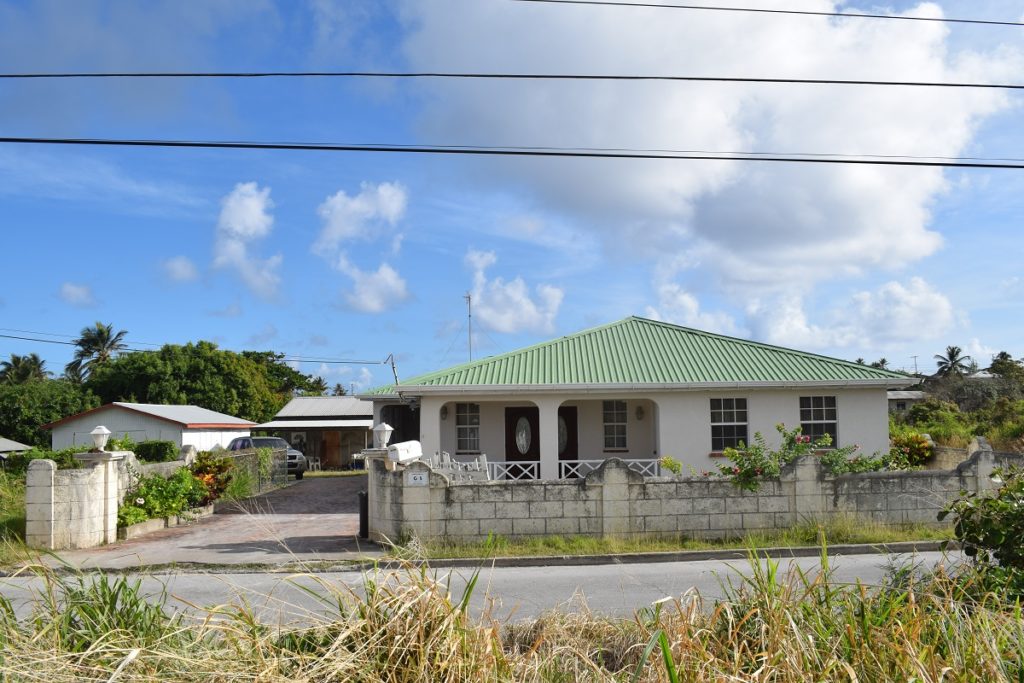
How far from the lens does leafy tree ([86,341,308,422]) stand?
51094mm

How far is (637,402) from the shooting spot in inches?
900

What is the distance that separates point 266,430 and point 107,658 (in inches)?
1646

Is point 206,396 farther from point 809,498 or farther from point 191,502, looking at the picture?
point 809,498

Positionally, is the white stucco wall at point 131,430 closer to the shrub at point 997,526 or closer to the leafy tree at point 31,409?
the leafy tree at point 31,409

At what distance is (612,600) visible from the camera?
955cm

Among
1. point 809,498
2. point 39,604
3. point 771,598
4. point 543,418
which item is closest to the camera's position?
point 771,598

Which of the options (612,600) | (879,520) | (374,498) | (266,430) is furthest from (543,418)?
(266,430)

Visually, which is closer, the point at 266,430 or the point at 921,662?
the point at 921,662

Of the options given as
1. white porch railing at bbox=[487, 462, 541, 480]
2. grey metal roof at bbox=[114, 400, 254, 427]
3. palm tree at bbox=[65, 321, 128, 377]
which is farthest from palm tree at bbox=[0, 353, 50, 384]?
white porch railing at bbox=[487, 462, 541, 480]

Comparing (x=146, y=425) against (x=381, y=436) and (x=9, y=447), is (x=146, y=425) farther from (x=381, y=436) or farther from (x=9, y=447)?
(x=381, y=436)

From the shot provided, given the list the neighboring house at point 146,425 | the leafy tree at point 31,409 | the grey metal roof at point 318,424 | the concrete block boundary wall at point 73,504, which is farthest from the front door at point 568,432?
the leafy tree at point 31,409

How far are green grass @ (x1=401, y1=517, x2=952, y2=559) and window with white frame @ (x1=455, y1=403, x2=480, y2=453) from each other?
9.62 metres

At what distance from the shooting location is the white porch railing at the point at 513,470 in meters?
20.5

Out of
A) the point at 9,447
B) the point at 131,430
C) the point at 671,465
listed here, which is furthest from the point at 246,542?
the point at 9,447
